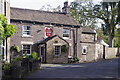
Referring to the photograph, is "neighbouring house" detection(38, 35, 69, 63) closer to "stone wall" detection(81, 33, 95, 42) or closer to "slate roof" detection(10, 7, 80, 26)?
"slate roof" detection(10, 7, 80, 26)

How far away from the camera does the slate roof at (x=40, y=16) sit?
2956 cm

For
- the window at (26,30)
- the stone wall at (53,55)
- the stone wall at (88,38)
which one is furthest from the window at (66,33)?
the window at (26,30)

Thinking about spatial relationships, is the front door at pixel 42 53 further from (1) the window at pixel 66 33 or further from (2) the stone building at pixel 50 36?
(1) the window at pixel 66 33

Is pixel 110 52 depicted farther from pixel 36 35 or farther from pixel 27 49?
pixel 27 49

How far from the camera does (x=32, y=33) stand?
29.8 meters

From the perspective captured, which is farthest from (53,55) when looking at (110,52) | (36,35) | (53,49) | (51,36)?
(110,52)

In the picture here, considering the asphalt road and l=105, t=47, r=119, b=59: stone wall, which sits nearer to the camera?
the asphalt road

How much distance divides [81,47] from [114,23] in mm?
14651

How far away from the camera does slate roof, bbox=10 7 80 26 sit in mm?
29556

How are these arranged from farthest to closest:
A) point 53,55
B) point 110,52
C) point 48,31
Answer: point 110,52 < point 48,31 < point 53,55

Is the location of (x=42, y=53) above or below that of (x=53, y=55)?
above

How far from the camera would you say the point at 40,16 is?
3195cm


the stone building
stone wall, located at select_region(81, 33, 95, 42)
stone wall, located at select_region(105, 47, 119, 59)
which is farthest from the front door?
stone wall, located at select_region(105, 47, 119, 59)

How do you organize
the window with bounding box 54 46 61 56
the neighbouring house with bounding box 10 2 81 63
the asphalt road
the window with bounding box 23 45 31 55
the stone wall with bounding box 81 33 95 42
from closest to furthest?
1. the asphalt road
2. the neighbouring house with bounding box 10 2 81 63
3. the window with bounding box 23 45 31 55
4. the window with bounding box 54 46 61 56
5. the stone wall with bounding box 81 33 95 42
